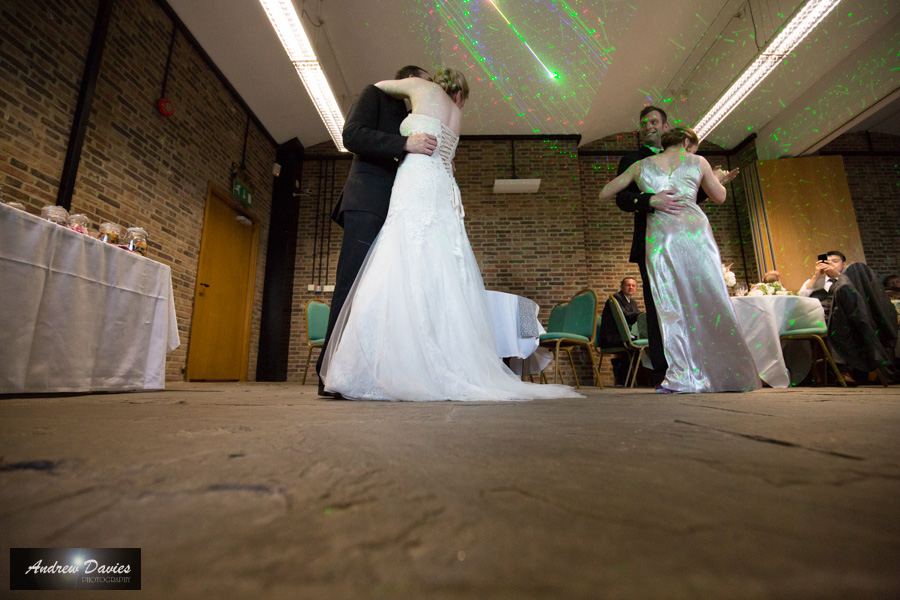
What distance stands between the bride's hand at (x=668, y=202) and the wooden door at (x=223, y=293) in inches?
174

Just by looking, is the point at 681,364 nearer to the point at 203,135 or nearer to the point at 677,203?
the point at 677,203

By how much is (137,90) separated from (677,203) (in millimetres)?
4353

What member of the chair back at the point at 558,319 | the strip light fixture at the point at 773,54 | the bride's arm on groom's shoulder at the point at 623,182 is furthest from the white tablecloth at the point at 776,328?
the strip light fixture at the point at 773,54

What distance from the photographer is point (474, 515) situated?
0.24m

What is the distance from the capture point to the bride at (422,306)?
4.49ft

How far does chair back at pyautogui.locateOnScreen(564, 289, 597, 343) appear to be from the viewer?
139 inches

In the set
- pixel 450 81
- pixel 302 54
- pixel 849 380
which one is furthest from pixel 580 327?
pixel 302 54

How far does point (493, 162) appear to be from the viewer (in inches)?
242

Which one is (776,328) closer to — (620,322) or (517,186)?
(620,322)

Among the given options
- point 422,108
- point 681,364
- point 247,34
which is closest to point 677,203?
point 681,364

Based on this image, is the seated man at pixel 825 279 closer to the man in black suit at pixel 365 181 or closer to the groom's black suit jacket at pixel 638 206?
the groom's black suit jacket at pixel 638 206

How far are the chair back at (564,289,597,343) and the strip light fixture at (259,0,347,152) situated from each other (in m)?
2.35

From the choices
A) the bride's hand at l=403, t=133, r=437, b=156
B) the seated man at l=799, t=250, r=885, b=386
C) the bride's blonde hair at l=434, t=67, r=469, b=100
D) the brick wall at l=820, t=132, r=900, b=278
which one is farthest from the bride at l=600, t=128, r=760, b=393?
the brick wall at l=820, t=132, r=900, b=278

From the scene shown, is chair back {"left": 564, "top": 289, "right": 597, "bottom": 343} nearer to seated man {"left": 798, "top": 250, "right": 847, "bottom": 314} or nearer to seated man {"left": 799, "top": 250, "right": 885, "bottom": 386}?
seated man {"left": 799, "top": 250, "right": 885, "bottom": 386}
